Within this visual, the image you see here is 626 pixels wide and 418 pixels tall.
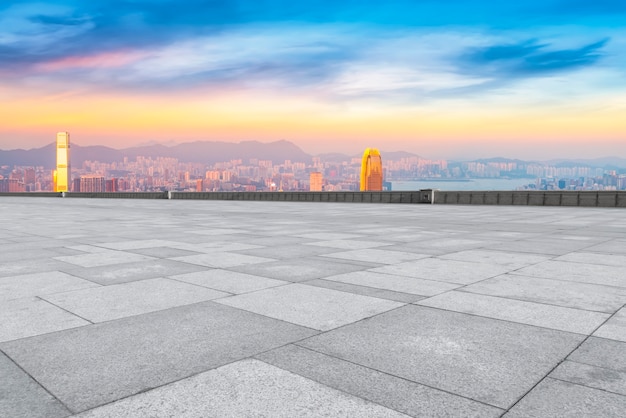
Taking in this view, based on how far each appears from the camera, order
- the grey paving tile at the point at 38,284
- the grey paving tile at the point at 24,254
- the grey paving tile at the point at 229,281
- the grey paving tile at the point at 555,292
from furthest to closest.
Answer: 1. the grey paving tile at the point at 24,254
2. the grey paving tile at the point at 229,281
3. the grey paving tile at the point at 38,284
4. the grey paving tile at the point at 555,292

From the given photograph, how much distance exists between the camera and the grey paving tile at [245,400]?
3062 millimetres

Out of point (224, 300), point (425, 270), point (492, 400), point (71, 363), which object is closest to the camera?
point (492, 400)

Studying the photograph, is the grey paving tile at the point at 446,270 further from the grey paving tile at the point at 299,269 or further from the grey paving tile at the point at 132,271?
the grey paving tile at the point at 132,271

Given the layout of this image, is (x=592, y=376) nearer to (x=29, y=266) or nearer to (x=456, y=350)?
(x=456, y=350)

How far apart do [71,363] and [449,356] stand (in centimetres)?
291

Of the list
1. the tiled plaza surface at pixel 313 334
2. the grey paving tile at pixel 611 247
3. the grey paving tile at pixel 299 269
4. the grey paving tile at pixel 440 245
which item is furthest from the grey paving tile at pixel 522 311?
the grey paving tile at pixel 611 247

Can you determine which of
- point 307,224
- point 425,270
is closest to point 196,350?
point 425,270

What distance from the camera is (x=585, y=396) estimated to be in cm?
331

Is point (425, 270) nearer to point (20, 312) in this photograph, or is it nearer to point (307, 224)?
point (20, 312)

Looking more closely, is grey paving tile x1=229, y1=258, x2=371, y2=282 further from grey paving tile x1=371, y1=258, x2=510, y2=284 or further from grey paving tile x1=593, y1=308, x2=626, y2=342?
grey paving tile x1=593, y1=308, x2=626, y2=342

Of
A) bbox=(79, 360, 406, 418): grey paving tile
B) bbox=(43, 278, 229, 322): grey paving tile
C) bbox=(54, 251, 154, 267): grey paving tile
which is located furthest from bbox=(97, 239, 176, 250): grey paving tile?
bbox=(79, 360, 406, 418): grey paving tile

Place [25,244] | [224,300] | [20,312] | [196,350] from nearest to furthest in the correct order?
[196,350] < [20,312] < [224,300] < [25,244]

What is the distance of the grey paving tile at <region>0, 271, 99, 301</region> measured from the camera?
20.7 feet

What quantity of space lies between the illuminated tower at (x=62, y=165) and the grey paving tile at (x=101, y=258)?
157m
